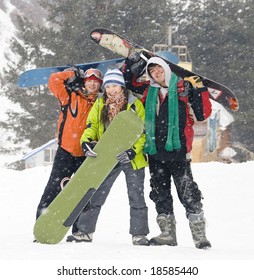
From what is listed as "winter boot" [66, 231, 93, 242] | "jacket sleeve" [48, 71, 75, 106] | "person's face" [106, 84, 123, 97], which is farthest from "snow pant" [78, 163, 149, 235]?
"jacket sleeve" [48, 71, 75, 106]

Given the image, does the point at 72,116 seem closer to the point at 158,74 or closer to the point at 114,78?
the point at 114,78

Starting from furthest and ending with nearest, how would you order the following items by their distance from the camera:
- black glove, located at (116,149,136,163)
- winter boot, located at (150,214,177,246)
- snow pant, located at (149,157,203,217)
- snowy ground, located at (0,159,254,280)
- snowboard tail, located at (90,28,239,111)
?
snowboard tail, located at (90,28,239,111) → winter boot, located at (150,214,177,246) → snow pant, located at (149,157,203,217) → black glove, located at (116,149,136,163) → snowy ground, located at (0,159,254,280)

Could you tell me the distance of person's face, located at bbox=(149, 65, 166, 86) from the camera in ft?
16.9

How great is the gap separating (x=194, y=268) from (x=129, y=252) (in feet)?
2.15

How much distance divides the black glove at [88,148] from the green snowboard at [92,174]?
0.16 ft

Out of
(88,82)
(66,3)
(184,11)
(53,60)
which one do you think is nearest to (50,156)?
(53,60)

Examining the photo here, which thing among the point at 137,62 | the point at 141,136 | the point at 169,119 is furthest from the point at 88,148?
the point at 137,62

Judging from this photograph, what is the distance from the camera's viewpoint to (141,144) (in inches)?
202

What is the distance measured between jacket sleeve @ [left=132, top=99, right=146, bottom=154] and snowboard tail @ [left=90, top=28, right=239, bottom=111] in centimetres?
78

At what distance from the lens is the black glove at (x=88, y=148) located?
5.01 metres

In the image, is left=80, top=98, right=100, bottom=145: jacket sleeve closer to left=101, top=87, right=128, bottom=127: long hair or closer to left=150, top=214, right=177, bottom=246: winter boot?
left=101, top=87, right=128, bottom=127: long hair

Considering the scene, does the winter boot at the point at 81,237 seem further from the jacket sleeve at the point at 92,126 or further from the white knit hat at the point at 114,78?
the white knit hat at the point at 114,78

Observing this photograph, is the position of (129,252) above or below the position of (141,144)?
below

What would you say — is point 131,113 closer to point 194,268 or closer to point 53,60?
point 194,268
